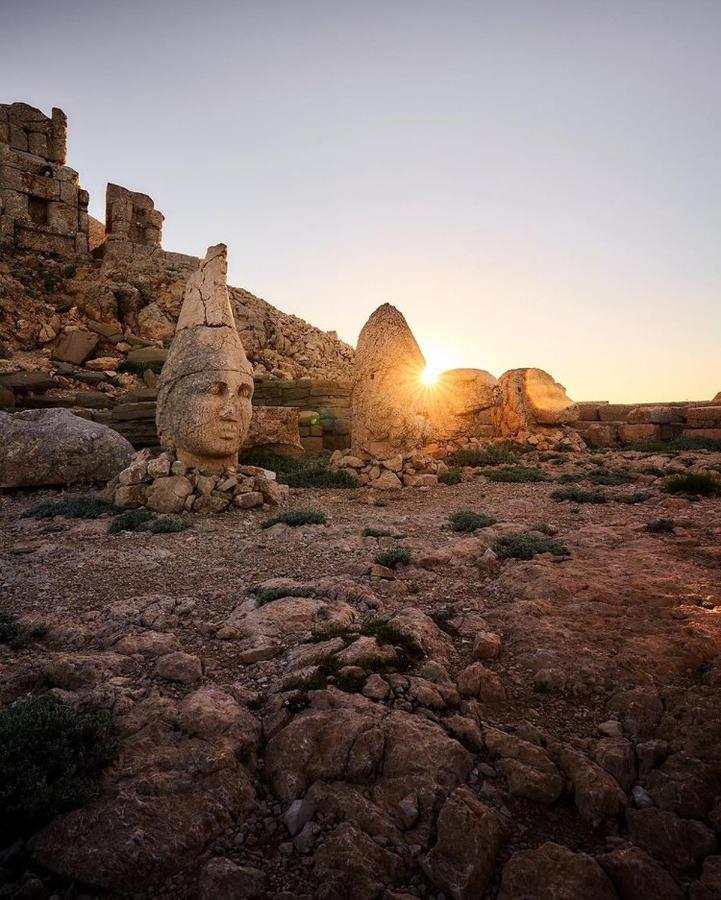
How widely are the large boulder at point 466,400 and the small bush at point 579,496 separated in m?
7.16

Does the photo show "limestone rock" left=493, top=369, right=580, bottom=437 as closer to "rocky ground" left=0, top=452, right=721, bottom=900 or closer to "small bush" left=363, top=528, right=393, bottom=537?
"small bush" left=363, top=528, right=393, bottom=537

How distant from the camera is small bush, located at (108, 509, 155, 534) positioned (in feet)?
18.6

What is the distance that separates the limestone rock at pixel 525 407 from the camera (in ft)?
48.2

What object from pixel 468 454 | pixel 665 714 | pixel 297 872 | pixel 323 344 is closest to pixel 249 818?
pixel 297 872

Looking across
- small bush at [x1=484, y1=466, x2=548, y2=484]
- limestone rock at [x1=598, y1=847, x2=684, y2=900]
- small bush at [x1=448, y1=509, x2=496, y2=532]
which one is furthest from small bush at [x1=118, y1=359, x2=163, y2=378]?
limestone rock at [x1=598, y1=847, x2=684, y2=900]

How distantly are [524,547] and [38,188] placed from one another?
27003 mm

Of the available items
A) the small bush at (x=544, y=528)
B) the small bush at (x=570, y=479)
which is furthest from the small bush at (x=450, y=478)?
the small bush at (x=544, y=528)

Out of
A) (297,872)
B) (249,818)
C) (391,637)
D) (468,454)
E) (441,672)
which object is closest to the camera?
(297,872)

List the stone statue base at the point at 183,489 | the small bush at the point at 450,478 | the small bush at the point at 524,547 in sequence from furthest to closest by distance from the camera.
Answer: the small bush at the point at 450,478 → the stone statue base at the point at 183,489 → the small bush at the point at 524,547

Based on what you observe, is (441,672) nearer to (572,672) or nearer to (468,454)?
(572,672)

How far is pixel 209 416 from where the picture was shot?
7.16 m

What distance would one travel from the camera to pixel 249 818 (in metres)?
1.73

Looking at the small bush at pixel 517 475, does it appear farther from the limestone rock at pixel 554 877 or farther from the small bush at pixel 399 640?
the limestone rock at pixel 554 877

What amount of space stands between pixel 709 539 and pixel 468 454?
6.94 m
